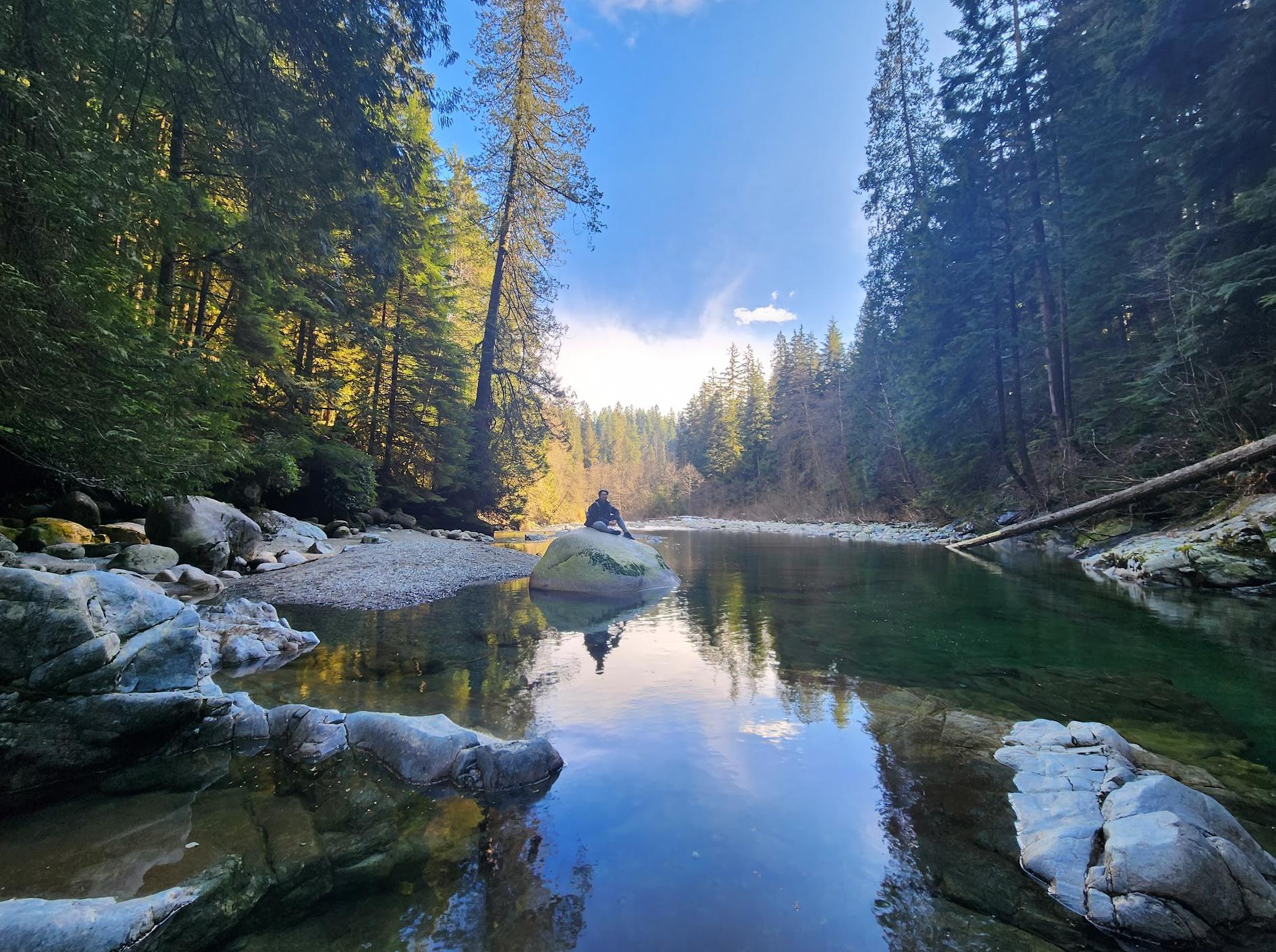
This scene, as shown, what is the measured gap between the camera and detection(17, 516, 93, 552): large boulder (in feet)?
22.1

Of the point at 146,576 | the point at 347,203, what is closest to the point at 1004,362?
the point at 347,203

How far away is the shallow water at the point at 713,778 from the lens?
2.03 metres

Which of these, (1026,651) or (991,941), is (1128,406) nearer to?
(1026,651)

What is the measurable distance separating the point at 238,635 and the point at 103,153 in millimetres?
4738

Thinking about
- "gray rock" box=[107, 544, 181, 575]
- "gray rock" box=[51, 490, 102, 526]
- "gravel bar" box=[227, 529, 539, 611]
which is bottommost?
"gravel bar" box=[227, 529, 539, 611]

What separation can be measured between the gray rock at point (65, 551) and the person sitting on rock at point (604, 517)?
7.62 meters

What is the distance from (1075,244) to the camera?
1498cm

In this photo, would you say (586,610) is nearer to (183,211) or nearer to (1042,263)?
(183,211)

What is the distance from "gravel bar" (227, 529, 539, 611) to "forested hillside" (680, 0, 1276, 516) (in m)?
13.9

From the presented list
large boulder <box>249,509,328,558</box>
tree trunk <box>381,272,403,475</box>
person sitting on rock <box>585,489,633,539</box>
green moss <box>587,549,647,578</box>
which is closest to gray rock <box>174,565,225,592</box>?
large boulder <box>249,509,328,558</box>

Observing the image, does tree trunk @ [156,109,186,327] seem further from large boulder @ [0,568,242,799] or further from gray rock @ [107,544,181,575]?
large boulder @ [0,568,242,799]

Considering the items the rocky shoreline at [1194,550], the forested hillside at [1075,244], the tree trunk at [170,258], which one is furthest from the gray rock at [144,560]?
the forested hillside at [1075,244]

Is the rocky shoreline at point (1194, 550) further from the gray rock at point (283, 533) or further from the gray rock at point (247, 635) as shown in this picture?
the gray rock at point (283, 533)

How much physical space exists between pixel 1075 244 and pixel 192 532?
21601 mm
